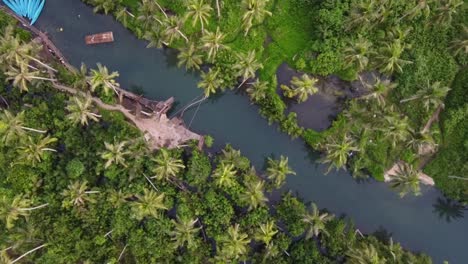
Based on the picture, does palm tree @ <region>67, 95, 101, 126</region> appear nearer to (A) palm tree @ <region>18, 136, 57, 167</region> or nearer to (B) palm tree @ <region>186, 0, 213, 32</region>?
(A) palm tree @ <region>18, 136, 57, 167</region>

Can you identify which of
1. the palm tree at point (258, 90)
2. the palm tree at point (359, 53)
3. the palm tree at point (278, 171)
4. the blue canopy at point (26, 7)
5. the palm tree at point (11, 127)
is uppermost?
the blue canopy at point (26, 7)

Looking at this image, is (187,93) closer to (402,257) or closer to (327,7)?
(327,7)

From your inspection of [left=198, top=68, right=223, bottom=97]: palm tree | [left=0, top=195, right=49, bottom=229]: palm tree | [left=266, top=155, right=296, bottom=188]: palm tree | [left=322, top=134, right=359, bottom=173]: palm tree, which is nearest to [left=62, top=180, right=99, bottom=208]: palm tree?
[left=0, top=195, right=49, bottom=229]: palm tree

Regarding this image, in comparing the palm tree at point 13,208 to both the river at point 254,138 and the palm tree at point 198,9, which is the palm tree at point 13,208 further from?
the palm tree at point 198,9

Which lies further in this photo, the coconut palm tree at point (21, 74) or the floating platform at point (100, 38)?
the floating platform at point (100, 38)

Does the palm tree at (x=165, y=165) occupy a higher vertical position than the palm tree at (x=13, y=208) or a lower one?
higher

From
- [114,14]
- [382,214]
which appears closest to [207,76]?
[114,14]

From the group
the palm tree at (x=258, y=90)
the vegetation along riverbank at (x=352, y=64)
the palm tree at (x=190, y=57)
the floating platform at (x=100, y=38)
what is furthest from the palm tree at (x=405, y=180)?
the floating platform at (x=100, y=38)
